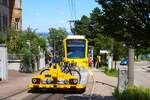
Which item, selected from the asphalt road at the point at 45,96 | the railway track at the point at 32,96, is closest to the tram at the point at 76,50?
the asphalt road at the point at 45,96

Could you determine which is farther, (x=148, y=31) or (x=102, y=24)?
(x=102, y=24)

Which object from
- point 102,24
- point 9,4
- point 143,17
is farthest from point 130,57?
point 9,4

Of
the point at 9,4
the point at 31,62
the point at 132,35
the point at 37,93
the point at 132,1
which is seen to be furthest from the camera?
the point at 9,4

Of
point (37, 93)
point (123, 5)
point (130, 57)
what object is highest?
point (123, 5)

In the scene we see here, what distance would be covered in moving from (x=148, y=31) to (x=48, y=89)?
1394 centimetres

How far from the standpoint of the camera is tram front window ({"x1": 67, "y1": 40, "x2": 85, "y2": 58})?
50.4 metres

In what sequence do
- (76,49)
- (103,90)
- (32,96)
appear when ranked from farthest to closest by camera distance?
(76,49) < (103,90) < (32,96)

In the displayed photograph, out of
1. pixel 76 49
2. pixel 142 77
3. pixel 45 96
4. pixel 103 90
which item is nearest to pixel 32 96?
pixel 45 96

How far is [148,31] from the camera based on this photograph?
14.9m

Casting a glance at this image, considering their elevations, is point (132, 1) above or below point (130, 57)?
above

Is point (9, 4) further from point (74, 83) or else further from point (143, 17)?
point (143, 17)

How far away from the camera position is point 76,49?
50500 mm

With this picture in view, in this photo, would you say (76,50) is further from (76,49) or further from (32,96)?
(32,96)

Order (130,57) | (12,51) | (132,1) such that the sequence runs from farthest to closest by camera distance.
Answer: (12,51) → (130,57) → (132,1)
